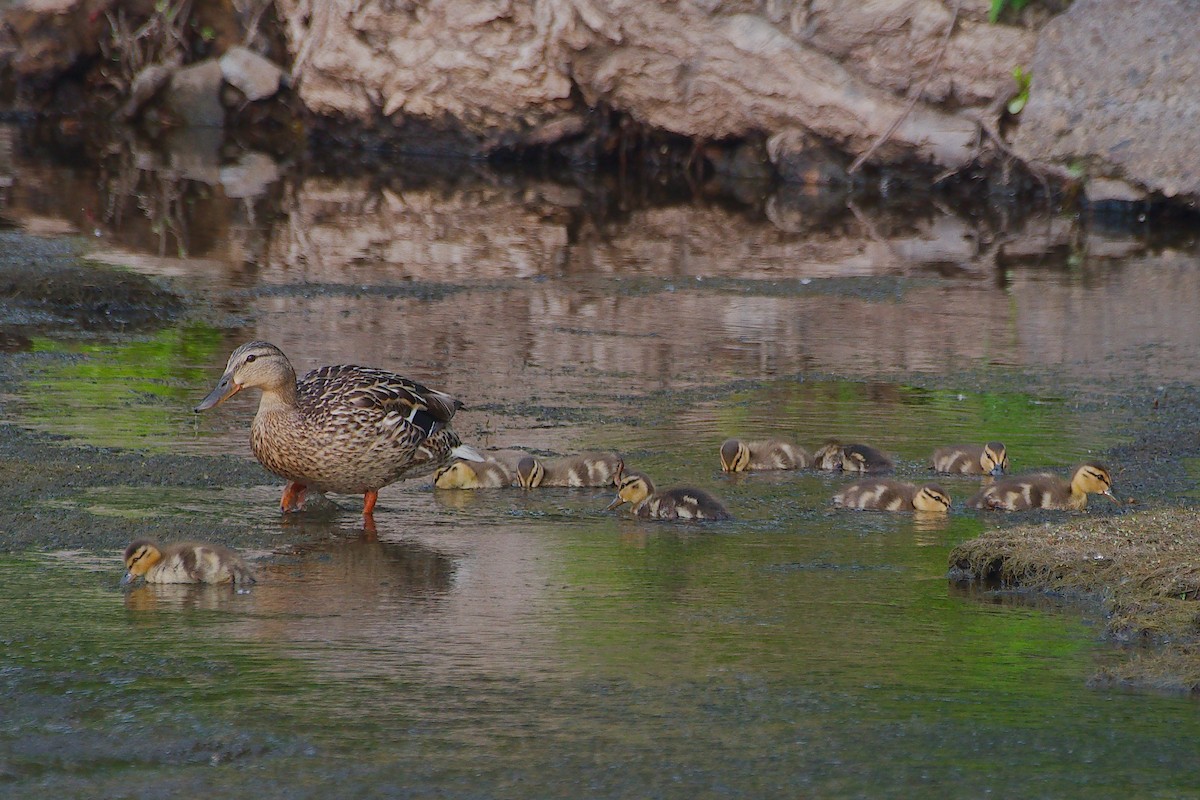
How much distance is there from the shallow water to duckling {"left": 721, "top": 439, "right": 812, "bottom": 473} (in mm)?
124

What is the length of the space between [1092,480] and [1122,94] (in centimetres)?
1370

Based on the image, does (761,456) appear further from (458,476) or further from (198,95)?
(198,95)

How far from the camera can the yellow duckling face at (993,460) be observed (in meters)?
7.59

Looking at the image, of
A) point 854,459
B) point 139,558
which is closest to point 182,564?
point 139,558

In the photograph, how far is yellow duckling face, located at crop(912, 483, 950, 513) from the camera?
271 inches

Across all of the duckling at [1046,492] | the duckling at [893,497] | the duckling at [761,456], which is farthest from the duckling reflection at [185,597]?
the duckling at [1046,492]

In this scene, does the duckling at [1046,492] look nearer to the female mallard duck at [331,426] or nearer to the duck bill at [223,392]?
the female mallard duck at [331,426]

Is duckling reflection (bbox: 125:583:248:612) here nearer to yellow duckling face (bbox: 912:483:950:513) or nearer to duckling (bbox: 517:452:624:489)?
duckling (bbox: 517:452:624:489)

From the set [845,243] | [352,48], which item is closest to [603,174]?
[352,48]

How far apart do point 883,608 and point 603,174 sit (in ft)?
64.9

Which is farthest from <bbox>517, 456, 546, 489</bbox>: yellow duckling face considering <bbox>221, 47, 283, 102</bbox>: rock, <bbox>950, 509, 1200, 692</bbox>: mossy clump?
<bbox>221, 47, 283, 102</bbox>: rock

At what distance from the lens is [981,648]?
16.1 feet

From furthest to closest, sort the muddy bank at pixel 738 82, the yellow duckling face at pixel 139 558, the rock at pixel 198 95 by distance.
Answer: the rock at pixel 198 95
the muddy bank at pixel 738 82
the yellow duckling face at pixel 139 558

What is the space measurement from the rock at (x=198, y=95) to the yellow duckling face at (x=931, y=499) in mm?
22518
